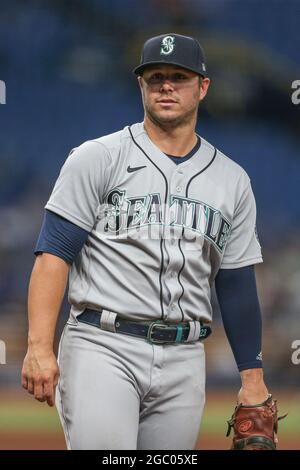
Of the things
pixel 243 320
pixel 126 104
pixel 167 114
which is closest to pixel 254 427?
pixel 243 320

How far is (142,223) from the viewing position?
222 centimetres

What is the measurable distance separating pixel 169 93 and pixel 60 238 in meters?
0.45

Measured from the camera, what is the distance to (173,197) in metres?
2.28

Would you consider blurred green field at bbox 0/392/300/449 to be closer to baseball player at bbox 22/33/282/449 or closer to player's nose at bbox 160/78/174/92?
baseball player at bbox 22/33/282/449

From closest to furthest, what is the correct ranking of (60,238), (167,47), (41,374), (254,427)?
(41,374)
(60,238)
(167,47)
(254,427)

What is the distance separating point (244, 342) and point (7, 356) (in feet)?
6.98

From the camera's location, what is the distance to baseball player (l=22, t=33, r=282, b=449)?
2.11 meters

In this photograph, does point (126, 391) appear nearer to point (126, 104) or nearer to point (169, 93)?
point (169, 93)

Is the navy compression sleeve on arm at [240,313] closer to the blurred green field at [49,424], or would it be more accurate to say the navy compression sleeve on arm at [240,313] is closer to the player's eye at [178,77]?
the player's eye at [178,77]

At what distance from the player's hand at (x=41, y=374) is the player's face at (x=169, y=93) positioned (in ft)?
2.15

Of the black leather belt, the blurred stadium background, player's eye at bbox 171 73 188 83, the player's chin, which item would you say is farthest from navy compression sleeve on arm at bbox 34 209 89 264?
the blurred stadium background

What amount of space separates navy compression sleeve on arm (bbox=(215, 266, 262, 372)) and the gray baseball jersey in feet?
0.30
